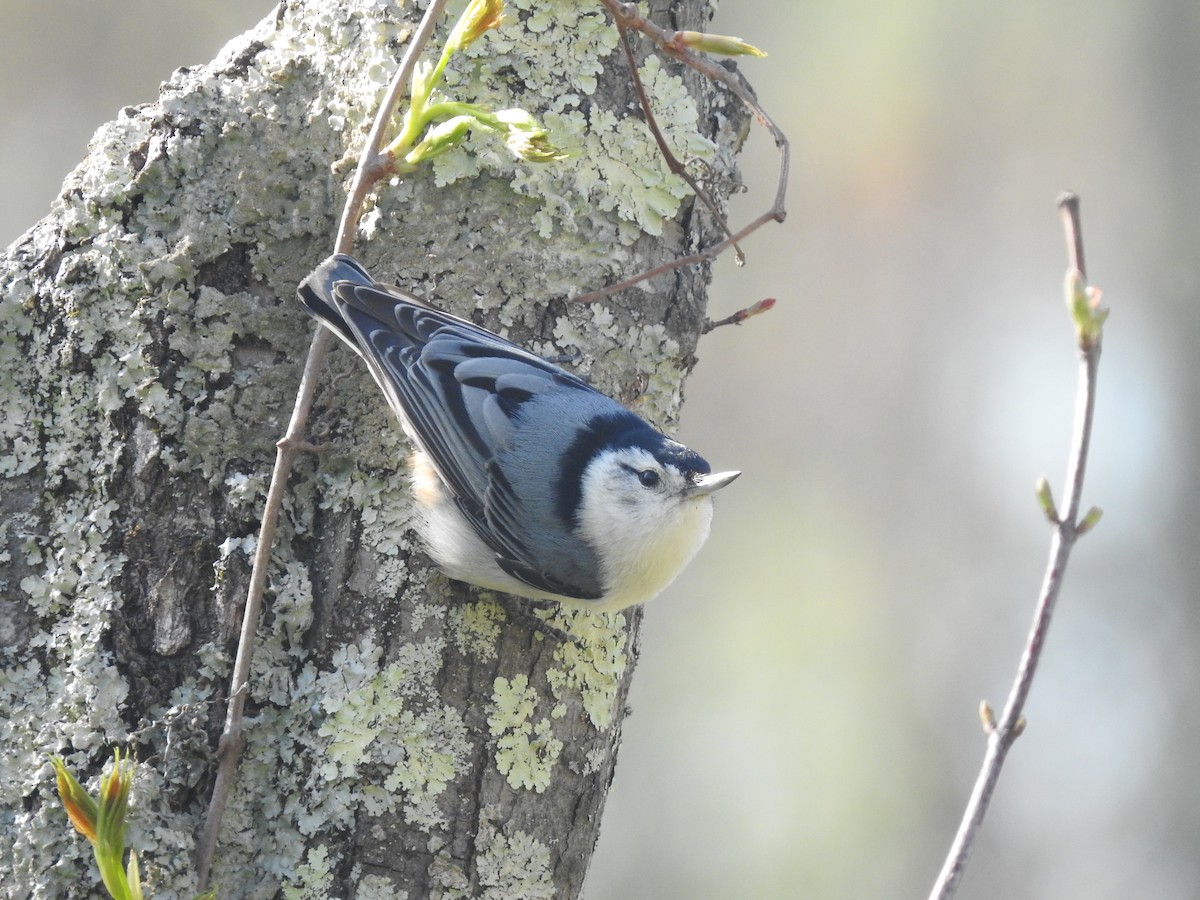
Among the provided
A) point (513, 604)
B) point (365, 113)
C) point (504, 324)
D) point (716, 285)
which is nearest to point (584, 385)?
point (504, 324)

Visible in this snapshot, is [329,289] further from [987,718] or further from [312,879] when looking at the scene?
[987,718]

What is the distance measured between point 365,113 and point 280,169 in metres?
0.17

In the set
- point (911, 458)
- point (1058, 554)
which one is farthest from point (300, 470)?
point (911, 458)

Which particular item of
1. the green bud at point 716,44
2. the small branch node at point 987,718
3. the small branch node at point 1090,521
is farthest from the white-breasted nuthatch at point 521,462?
the small branch node at point 1090,521

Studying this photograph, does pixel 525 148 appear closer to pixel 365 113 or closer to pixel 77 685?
pixel 365 113

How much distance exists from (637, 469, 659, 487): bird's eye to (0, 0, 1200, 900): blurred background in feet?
13.1

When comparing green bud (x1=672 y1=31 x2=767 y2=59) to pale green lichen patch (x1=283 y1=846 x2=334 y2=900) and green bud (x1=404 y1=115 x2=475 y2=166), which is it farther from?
pale green lichen patch (x1=283 y1=846 x2=334 y2=900)

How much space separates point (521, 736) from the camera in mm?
1727

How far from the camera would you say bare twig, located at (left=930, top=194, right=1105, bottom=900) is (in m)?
0.72

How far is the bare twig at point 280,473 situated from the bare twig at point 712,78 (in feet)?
0.95

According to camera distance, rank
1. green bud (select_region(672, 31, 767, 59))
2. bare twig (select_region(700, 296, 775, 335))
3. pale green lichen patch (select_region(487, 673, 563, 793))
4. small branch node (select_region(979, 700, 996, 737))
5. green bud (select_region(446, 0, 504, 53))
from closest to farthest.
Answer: small branch node (select_region(979, 700, 996, 737)) < green bud (select_region(672, 31, 767, 59)) < green bud (select_region(446, 0, 504, 53)) < pale green lichen patch (select_region(487, 673, 563, 793)) < bare twig (select_region(700, 296, 775, 335))

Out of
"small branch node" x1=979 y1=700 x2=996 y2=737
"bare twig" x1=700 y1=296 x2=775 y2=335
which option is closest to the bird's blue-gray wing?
"bare twig" x1=700 y1=296 x2=775 y2=335

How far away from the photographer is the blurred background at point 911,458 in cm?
532

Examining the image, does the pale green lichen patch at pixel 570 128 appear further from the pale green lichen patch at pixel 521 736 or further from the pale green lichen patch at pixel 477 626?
the pale green lichen patch at pixel 521 736
